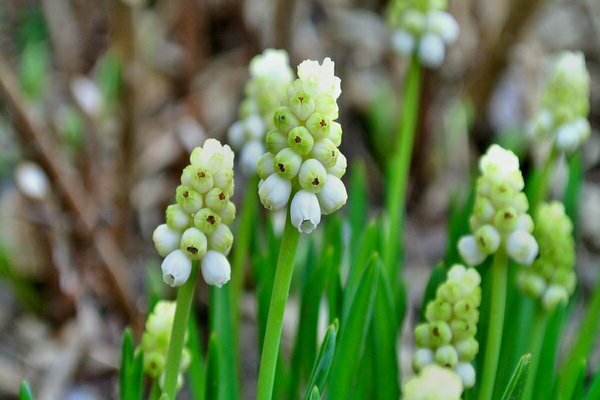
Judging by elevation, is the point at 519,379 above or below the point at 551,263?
below

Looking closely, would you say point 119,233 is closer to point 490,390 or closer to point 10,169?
point 10,169

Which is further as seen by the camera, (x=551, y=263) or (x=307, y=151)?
(x=551, y=263)

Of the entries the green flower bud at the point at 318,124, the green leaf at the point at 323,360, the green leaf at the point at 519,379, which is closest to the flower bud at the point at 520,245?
the green leaf at the point at 519,379

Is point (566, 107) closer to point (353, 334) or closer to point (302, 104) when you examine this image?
point (353, 334)

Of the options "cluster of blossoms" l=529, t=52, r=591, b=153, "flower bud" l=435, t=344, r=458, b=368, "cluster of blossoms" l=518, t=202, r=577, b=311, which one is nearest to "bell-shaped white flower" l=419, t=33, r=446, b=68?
"cluster of blossoms" l=529, t=52, r=591, b=153

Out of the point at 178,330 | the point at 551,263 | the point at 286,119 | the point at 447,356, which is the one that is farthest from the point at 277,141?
the point at 551,263

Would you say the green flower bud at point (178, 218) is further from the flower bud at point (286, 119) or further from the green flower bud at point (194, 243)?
the flower bud at point (286, 119)
